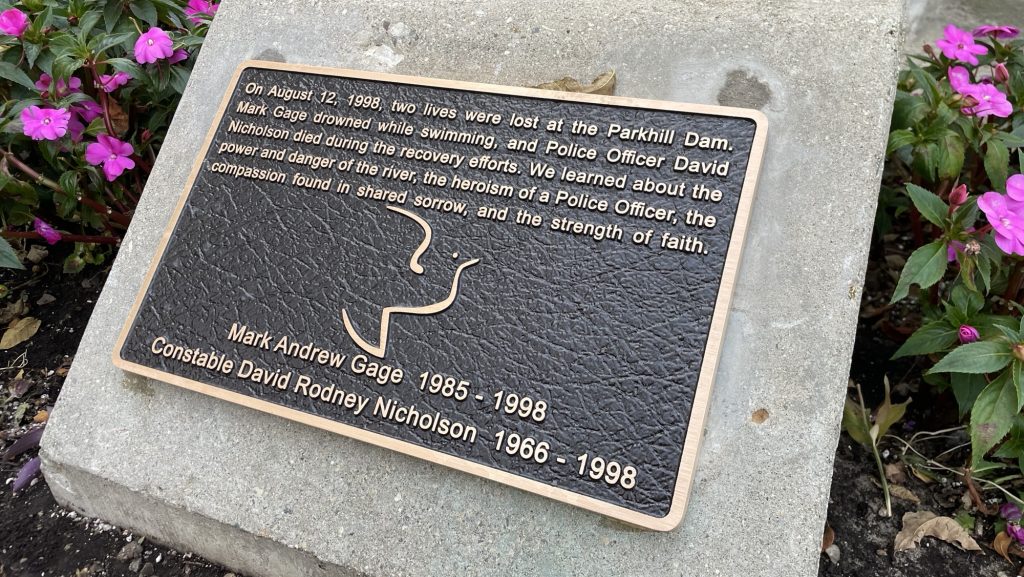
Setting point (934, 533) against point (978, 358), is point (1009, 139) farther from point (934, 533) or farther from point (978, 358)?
point (934, 533)

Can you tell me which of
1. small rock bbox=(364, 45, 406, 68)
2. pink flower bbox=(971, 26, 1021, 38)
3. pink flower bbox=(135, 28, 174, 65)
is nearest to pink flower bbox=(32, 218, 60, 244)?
pink flower bbox=(135, 28, 174, 65)

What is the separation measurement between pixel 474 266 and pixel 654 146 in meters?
0.58

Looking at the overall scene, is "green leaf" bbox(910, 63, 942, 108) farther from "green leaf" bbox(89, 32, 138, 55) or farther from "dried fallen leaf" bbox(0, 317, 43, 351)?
"dried fallen leaf" bbox(0, 317, 43, 351)

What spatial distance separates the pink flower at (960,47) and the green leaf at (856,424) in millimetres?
1222

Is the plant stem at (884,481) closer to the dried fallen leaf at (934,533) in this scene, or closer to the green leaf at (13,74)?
the dried fallen leaf at (934,533)

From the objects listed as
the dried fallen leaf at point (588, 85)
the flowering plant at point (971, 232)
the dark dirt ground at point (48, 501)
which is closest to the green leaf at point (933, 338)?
Answer: the flowering plant at point (971, 232)

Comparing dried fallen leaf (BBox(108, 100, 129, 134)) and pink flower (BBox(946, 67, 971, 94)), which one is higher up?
pink flower (BBox(946, 67, 971, 94))

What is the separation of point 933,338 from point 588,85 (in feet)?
3.95

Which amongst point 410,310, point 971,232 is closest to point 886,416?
point 971,232

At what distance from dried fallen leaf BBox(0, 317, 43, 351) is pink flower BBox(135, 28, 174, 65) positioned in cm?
112

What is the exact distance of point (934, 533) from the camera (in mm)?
1969

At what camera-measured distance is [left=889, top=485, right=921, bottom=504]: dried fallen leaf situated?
2065 millimetres

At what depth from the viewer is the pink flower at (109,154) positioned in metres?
2.54

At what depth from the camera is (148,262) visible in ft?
7.33
